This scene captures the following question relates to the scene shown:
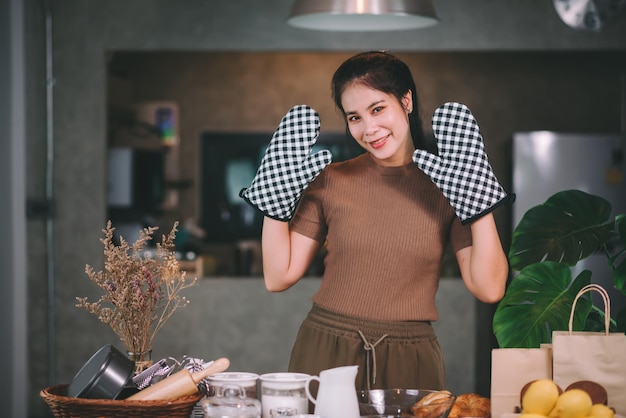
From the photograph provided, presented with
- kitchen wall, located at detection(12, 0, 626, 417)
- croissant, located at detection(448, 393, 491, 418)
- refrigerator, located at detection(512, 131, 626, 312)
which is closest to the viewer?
croissant, located at detection(448, 393, 491, 418)

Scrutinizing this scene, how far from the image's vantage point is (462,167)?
1945 mm

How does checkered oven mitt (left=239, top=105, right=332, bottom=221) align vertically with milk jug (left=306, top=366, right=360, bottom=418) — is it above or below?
above

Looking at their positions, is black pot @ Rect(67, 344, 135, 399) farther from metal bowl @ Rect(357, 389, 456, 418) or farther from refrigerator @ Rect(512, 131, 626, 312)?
refrigerator @ Rect(512, 131, 626, 312)

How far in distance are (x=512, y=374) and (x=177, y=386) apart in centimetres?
Answer: 64

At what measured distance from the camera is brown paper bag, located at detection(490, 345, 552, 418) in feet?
5.73

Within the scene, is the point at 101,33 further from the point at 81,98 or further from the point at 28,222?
the point at 28,222

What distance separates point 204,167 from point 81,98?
77.5 inches

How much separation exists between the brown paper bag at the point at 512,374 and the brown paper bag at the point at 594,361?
0.06m

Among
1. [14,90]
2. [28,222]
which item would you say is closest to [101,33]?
[14,90]

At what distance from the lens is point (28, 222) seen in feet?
16.1

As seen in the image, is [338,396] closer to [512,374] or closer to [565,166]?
[512,374]

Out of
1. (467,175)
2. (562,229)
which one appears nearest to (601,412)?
(467,175)

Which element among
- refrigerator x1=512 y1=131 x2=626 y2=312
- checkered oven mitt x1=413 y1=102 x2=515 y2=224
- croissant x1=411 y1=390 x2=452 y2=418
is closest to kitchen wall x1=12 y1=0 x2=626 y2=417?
refrigerator x1=512 y1=131 x2=626 y2=312

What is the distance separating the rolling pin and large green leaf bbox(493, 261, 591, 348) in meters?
1.04
